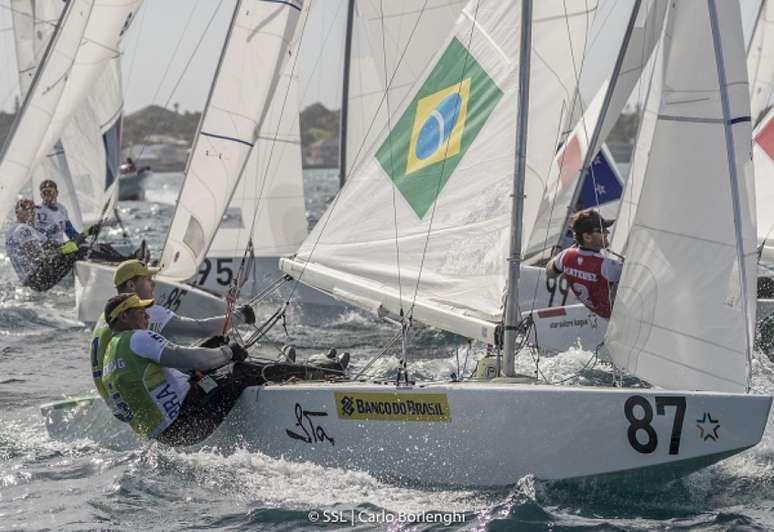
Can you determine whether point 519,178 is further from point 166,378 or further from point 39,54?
point 39,54

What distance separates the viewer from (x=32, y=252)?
14.4 m

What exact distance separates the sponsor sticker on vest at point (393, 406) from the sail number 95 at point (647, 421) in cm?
85

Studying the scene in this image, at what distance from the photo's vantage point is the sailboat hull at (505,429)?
225 inches

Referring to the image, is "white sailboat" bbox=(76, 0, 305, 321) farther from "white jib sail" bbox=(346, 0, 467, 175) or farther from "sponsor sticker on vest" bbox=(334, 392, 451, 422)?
"sponsor sticker on vest" bbox=(334, 392, 451, 422)

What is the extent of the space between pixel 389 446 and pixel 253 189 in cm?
836

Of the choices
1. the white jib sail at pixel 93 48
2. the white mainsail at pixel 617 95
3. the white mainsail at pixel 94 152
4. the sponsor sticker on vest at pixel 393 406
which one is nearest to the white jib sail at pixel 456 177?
the sponsor sticker on vest at pixel 393 406

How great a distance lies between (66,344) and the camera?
11711mm

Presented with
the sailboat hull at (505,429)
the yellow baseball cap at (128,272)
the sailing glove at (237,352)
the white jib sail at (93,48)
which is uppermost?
the white jib sail at (93,48)

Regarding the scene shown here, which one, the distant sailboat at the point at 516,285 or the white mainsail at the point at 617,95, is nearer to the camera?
the distant sailboat at the point at 516,285

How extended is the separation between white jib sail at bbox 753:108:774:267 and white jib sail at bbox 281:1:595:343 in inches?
205

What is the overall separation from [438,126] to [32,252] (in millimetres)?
8314

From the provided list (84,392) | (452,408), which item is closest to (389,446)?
(452,408)

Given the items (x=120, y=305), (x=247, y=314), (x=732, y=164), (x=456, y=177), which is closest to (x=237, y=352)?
(x=247, y=314)

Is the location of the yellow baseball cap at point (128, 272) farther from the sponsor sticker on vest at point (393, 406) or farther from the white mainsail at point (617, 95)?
the white mainsail at point (617, 95)
